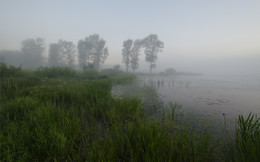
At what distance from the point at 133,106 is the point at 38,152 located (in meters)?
2.86

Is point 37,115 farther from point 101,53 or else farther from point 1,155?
point 101,53

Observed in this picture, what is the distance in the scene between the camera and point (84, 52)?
1877 inches

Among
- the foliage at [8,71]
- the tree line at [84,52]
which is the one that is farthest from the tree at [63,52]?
the foliage at [8,71]

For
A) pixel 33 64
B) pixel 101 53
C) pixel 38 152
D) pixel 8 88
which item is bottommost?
pixel 38 152

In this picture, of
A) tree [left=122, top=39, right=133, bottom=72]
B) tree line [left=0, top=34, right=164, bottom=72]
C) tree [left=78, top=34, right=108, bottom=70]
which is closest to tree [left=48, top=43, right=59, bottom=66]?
tree line [left=0, top=34, right=164, bottom=72]

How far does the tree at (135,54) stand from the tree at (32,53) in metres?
44.3

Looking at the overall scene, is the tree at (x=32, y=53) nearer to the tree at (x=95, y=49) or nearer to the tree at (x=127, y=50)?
the tree at (x=95, y=49)

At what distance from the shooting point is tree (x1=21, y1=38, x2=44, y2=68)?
2023 inches

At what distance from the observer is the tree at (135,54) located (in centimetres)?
4341

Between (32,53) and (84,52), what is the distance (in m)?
27.3

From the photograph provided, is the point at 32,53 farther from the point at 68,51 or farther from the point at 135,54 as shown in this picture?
the point at 135,54

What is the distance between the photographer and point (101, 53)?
152 feet

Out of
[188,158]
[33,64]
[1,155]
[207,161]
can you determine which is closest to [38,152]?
[1,155]

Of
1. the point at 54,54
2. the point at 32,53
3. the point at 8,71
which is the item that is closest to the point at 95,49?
the point at 54,54
